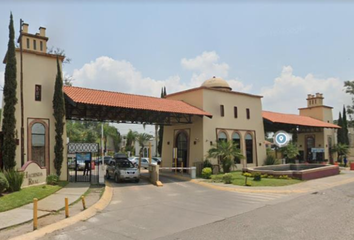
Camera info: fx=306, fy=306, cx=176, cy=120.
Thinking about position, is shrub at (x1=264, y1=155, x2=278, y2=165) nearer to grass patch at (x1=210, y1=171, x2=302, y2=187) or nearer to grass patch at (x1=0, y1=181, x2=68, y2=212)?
grass patch at (x1=210, y1=171, x2=302, y2=187)

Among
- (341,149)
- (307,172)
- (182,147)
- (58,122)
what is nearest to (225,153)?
(182,147)

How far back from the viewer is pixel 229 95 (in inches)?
1196

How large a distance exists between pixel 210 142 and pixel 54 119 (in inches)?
538

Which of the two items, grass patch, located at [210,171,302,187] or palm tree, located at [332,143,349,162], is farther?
palm tree, located at [332,143,349,162]

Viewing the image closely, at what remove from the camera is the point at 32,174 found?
1697 centimetres

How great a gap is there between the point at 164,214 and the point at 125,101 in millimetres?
13765

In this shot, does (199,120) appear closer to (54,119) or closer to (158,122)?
(158,122)

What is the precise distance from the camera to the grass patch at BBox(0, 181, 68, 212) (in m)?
12.3

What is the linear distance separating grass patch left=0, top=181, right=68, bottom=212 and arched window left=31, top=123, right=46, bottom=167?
3168 mm

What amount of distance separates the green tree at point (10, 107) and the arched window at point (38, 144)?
174 cm

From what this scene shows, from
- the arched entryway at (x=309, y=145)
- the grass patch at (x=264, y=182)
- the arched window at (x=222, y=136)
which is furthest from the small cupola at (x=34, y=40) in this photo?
the arched entryway at (x=309, y=145)

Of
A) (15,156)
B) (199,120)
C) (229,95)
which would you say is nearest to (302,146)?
(229,95)

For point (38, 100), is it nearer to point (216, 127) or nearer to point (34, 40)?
point (34, 40)

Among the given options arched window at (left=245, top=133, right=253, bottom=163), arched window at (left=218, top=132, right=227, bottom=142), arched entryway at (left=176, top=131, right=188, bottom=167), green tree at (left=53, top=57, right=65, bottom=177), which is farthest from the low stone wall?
green tree at (left=53, top=57, right=65, bottom=177)
